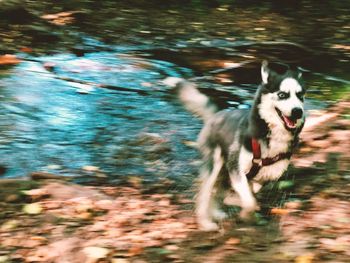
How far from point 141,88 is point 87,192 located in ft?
11.9

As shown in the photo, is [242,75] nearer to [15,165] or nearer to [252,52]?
[252,52]

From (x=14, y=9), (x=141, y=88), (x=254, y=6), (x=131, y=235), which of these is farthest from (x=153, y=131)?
(x=254, y=6)

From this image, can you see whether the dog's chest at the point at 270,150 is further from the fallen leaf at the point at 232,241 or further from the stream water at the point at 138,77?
the stream water at the point at 138,77

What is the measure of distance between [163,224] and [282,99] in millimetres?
1528

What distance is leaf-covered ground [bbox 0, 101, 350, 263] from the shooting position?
4.25m

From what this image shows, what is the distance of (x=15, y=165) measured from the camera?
6059 mm

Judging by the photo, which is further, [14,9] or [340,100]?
[14,9]

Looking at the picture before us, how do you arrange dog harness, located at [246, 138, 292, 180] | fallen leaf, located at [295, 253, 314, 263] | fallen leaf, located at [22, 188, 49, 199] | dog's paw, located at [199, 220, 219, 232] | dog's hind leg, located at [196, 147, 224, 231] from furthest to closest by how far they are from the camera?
1. fallen leaf, located at [22, 188, 49, 199]
2. dog's hind leg, located at [196, 147, 224, 231]
3. dog's paw, located at [199, 220, 219, 232]
4. dog harness, located at [246, 138, 292, 180]
5. fallen leaf, located at [295, 253, 314, 263]

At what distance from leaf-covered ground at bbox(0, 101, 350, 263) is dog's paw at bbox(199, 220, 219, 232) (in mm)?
59

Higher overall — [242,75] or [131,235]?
[242,75]

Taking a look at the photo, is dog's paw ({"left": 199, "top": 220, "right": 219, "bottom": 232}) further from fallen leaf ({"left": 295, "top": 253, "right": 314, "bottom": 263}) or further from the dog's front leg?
fallen leaf ({"left": 295, "top": 253, "right": 314, "bottom": 263})

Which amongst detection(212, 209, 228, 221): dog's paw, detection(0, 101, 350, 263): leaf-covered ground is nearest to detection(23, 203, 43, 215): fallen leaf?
detection(0, 101, 350, 263): leaf-covered ground

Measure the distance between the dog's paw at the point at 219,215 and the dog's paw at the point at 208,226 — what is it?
0.13 metres

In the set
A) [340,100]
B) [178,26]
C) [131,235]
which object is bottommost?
[131,235]
